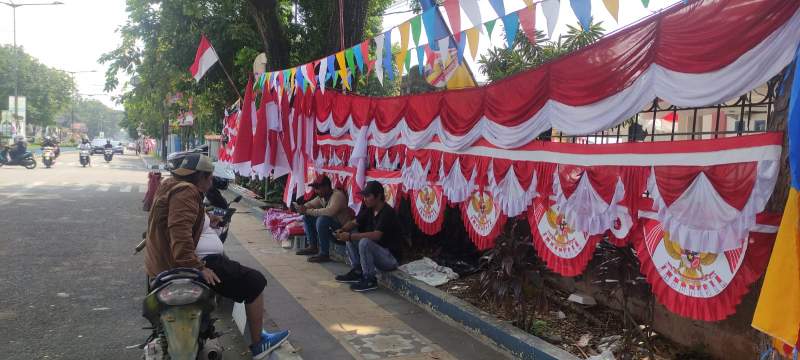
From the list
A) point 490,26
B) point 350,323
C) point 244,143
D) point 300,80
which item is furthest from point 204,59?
point 490,26

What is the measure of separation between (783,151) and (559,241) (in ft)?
5.67

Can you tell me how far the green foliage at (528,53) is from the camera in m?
6.76

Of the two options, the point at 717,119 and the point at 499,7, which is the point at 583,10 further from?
the point at 717,119

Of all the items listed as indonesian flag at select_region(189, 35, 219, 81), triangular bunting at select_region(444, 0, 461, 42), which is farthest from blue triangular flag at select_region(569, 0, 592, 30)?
indonesian flag at select_region(189, 35, 219, 81)

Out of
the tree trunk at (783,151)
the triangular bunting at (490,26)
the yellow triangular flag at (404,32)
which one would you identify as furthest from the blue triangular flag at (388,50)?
the tree trunk at (783,151)

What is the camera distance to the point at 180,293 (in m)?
3.09

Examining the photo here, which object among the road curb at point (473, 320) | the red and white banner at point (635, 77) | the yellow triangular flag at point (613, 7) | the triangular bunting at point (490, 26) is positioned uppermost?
the triangular bunting at point (490, 26)

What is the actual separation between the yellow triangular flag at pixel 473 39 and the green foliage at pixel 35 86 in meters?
57.3

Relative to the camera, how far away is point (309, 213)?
22.6 ft

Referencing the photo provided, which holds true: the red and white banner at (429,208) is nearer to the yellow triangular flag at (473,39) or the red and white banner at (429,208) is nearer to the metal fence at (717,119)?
the metal fence at (717,119)

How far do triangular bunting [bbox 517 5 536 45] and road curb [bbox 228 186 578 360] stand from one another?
6.80 ft

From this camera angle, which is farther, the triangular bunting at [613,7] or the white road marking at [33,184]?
the white road marking at [33,184]

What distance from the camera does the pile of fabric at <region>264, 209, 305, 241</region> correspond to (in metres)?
8.02

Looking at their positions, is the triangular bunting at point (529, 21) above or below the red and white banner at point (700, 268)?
above
